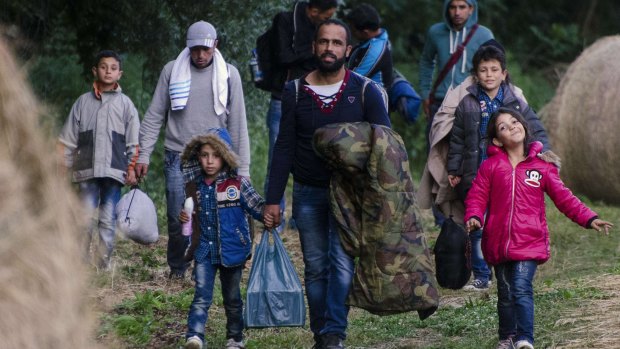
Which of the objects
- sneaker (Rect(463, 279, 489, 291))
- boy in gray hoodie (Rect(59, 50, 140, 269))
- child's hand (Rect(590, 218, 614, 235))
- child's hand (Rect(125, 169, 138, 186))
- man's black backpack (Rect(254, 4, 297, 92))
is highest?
man's black backpack (Rect(254, 4, 297, 92))

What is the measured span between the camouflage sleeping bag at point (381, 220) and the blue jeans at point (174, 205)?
2.44 m

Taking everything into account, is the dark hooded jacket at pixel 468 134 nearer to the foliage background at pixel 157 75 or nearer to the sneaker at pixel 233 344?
Result: the foliage background at pixel 157 75

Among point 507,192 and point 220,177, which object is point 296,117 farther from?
point 507,192

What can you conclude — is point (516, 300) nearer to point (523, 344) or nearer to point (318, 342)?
point (523, 344)

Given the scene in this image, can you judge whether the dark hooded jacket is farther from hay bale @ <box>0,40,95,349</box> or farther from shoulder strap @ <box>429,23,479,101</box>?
hay bale @ <box>0,40,95,349</box>

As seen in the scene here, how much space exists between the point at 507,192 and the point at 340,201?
958 mm

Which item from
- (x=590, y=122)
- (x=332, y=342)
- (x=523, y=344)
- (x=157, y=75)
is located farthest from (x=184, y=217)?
(x=590, y=122)

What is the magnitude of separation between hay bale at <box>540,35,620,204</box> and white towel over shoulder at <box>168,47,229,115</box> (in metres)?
6.92

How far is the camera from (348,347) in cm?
802

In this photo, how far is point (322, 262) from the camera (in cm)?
769

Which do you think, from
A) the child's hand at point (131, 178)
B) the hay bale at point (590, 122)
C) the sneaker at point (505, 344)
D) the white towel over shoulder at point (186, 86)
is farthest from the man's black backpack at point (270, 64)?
the hay bale at point (590, 122)

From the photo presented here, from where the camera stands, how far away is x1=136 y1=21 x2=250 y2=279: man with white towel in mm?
9492

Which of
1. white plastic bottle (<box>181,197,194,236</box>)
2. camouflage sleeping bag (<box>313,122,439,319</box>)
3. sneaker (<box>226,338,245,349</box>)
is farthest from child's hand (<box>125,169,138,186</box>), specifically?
camouflage sleeping bag (<box>313,122,439,319</box>)

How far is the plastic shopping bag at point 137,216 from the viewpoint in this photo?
8.79m
